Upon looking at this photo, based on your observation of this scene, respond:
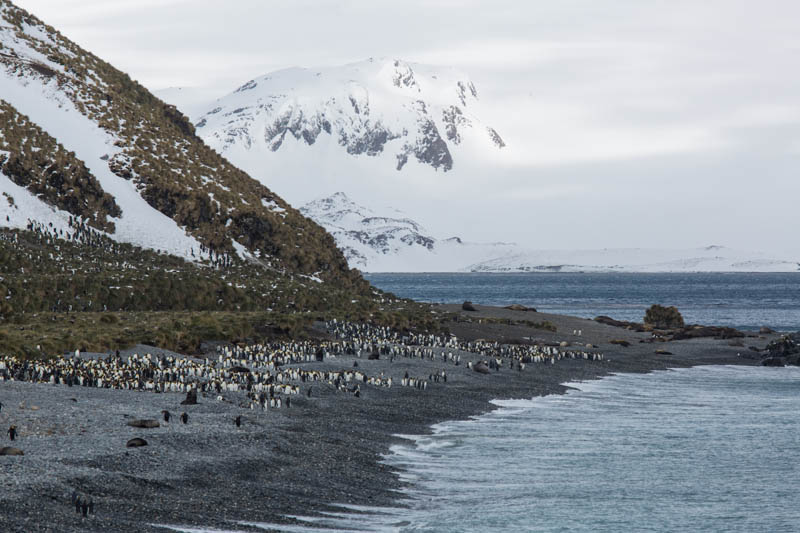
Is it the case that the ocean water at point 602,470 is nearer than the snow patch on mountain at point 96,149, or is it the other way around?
the ocean water at point 602,470

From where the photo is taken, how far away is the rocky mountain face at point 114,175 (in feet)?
229

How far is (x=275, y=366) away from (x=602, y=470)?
54.1ft

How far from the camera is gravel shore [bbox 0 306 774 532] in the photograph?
54.7 ft

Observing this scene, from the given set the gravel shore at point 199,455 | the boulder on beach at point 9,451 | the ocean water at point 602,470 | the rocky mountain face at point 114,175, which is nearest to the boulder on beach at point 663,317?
the rocky mountain face at point 114,175

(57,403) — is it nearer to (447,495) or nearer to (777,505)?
(447,495)

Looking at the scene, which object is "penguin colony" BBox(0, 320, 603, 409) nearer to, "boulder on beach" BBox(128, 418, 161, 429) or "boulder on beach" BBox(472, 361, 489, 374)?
"boulder on beach" BBox(472, 361, 489, 374)

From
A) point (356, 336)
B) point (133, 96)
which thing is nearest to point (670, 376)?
point (356, 336)

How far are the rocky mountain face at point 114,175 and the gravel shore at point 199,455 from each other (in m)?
40.9

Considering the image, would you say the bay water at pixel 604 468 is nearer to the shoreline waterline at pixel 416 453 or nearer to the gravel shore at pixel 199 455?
the shoreline waterline at pixel 416 453

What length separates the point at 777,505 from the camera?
21.4m

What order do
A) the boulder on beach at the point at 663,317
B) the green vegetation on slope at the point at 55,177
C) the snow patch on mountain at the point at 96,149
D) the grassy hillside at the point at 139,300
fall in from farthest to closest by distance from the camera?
the boulder on beach at the point at 663,317
the snow patch on mountain at the point at 96,149
the green vegetation on slope at the point at 55,177
the grassy hillside at the point at 139,300

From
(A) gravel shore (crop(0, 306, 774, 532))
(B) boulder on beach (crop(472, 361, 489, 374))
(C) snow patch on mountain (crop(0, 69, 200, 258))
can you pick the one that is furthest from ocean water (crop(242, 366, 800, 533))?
(C) snow patch on mountain (crop(0, 69, 200, 258))

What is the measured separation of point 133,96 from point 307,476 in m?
82.7

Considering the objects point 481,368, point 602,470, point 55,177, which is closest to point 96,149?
point 55,177
